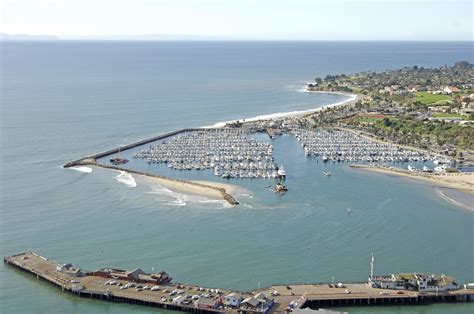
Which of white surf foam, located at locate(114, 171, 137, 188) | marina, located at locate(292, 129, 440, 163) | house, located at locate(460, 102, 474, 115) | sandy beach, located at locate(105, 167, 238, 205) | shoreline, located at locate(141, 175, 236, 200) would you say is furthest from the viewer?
house, located at locate(460, 102, 474, 115)

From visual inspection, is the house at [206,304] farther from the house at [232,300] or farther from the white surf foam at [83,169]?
the white surf foam at [83,169]

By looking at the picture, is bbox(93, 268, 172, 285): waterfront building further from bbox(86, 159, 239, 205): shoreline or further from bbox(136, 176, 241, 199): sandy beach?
bbox(136, 176, 241, 199): sandy beach

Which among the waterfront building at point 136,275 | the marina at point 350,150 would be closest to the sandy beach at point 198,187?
the marina at point 350,150

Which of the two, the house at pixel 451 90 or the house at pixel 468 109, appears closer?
the house at pixel 468 109

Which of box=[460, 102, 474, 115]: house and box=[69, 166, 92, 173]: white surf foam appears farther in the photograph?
box=[460, 102, 474, 115]: house

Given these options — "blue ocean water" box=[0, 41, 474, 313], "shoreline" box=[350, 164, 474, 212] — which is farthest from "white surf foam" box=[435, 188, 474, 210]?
"blue ocean water" box=[0, 41, 474, 313]

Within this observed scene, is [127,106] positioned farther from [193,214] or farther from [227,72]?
[227,72]

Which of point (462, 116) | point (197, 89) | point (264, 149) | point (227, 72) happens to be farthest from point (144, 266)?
point (227, 72)
